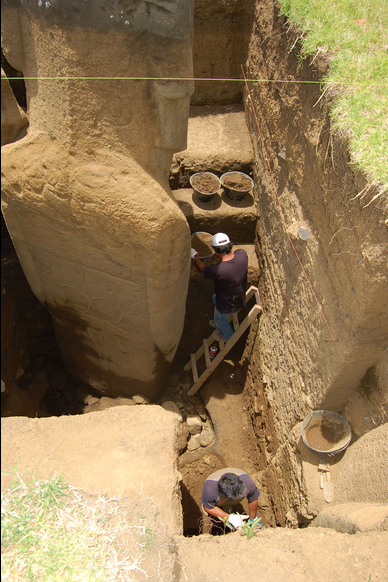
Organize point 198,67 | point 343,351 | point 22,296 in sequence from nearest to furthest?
point 343,351 → point 22,296 → point 198,67

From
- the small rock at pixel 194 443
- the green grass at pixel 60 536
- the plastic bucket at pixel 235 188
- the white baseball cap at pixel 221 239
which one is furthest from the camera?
the plastic bucket at pixel 235 188

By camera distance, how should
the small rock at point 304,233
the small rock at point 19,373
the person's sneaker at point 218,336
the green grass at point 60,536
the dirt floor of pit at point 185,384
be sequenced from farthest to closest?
the person's sneaker at point 218,336 → the small rock at point 19,373 → the dirt floor of pit at point 185,384 → the small rock at point 304,233 → the green grass at point 60,536

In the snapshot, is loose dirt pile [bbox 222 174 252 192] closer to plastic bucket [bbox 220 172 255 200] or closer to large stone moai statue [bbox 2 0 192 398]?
plastic bucket [bbox 220 172 255 200]

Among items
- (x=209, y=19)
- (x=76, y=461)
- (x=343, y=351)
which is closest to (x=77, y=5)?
(x=76, y=461)

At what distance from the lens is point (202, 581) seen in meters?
1.71

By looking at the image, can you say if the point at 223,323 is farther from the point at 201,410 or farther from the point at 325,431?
the point at 325,431

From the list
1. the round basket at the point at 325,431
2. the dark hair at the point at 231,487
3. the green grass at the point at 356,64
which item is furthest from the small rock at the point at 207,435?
the green grass at the point at 356,64

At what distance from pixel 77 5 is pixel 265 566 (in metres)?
2.70

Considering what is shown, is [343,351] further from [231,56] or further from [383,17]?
[231,56]

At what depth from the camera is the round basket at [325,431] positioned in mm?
2705

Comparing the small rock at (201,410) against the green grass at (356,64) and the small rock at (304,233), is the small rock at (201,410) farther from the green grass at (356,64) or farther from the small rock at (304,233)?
the green grass at (356,64)

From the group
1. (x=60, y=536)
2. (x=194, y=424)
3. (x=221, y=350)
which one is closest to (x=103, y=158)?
(x=60, y=536)

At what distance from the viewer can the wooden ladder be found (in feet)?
12.3

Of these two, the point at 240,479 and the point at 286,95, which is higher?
the point at 286,95
